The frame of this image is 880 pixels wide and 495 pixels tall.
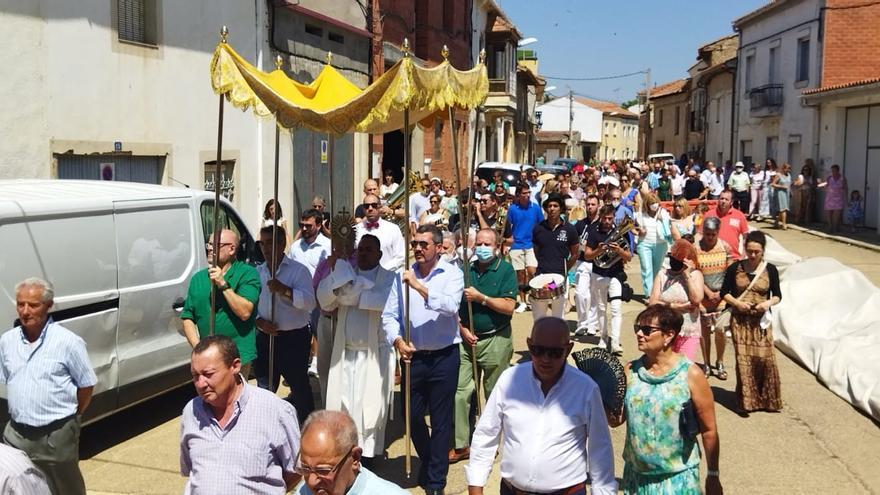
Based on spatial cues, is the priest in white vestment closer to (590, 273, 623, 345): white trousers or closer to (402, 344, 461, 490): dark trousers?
(402, 344, 461, 490): dark trousers

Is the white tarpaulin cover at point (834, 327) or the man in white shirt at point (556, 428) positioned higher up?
the man in white shirt at point (556, 428)

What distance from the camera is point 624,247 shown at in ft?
34.6

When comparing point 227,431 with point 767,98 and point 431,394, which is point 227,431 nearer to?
point 431,394

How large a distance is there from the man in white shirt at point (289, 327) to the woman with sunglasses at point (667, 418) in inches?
114

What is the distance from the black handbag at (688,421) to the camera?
4.51m

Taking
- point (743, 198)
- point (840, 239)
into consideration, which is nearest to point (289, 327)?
point (840, 239)

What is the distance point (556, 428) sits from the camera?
166 inches

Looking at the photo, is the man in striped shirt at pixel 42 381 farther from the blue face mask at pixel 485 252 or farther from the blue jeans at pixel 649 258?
the blue jeans at pixel 649 258

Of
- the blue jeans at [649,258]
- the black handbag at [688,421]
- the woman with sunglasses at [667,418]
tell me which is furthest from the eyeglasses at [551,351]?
the blue jeans at [649,258]

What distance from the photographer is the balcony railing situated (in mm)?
32438

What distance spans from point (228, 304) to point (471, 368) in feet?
6.47

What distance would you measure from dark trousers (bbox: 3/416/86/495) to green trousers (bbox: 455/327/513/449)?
2.89m

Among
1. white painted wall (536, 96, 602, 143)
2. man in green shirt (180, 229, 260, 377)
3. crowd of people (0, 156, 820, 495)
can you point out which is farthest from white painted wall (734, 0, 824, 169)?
white painted wall (536, 96, 602, 143)

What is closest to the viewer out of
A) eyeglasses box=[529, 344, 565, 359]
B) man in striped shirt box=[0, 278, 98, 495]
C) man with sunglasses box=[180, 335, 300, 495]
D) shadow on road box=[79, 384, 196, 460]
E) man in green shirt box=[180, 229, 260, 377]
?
man with sunglasses box=[180, 335, 300, 495]
